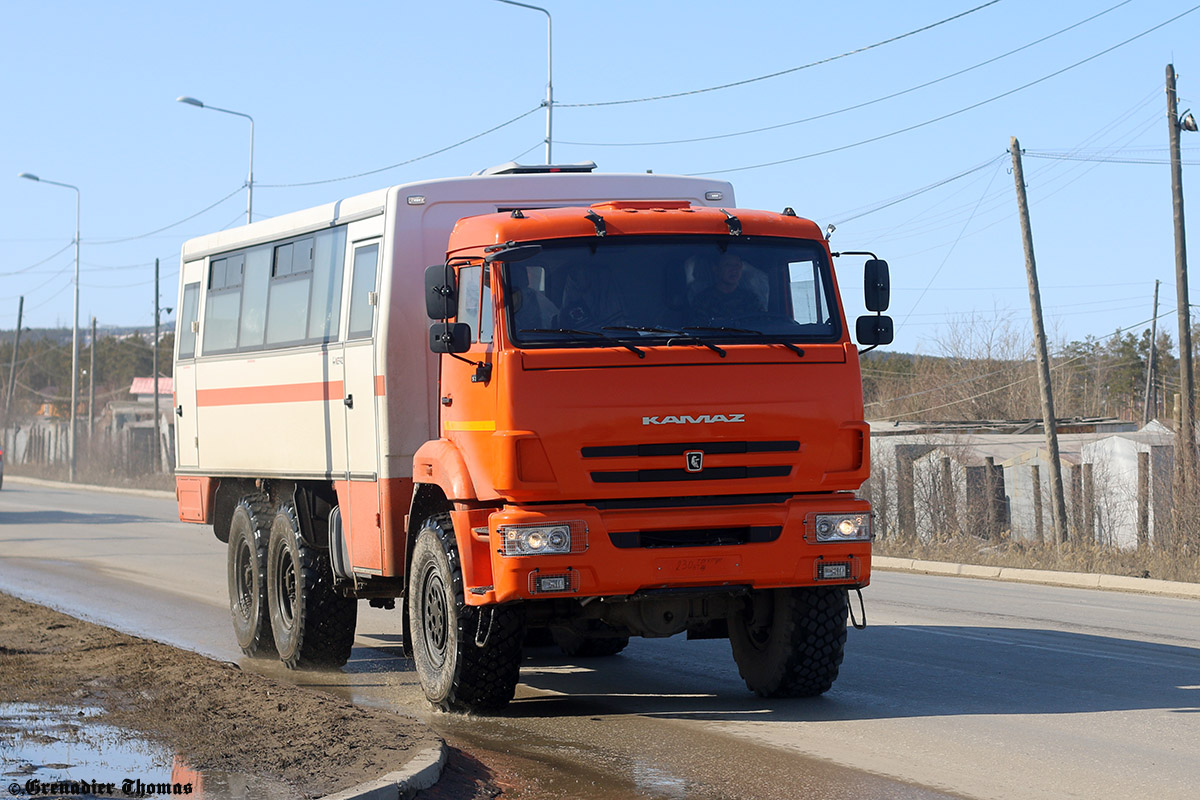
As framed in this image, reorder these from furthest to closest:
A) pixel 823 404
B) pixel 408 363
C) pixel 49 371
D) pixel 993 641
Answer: pixel 49 371 → pixel 993 641 → pixel 408 363 → pixel 823 404

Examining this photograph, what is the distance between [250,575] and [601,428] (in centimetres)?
568


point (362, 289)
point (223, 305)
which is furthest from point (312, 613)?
point (223, 305)

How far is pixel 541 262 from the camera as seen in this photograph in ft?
28.1

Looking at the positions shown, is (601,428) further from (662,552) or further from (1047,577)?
(1047,577)

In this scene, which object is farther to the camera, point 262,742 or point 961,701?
point 961,701

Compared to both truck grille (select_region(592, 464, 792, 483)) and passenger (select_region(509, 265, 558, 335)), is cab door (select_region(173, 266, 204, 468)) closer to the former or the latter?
passenger (select_region(509, 265, 558, 335))

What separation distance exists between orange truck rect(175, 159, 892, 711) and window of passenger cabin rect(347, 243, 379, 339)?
2 centimetres

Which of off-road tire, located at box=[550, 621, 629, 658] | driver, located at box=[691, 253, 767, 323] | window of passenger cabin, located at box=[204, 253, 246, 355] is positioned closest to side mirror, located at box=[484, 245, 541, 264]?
driver, located at box=[691, 253, 767, 323]

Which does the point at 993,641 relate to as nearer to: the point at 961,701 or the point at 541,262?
the point at 961,701

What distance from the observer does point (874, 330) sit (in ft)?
30.0

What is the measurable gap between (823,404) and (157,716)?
4.29 metres

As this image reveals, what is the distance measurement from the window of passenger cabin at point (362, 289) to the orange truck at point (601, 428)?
23 millimetres

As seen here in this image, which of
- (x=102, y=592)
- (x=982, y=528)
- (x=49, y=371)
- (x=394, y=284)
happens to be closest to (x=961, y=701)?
(x=394, y=284)

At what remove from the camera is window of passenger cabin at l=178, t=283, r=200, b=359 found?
45.7ft
